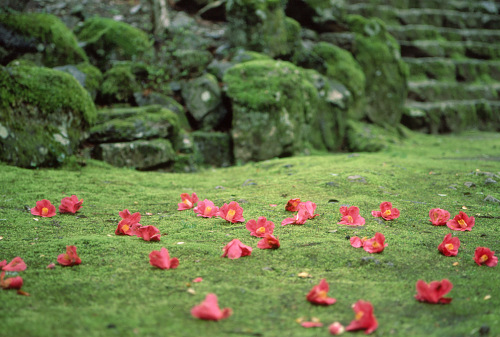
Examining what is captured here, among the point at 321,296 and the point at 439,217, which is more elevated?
the point at 321,296

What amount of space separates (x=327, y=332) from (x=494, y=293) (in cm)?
92

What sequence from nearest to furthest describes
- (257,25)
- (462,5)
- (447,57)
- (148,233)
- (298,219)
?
1. (148,233)
2. (298,219)
3. (257,25)
4. (447,57)
5. (462,5)

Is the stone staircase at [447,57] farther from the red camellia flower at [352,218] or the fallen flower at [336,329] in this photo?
the fallen flower at [336,329]

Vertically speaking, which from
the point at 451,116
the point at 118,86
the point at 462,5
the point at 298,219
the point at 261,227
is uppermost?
the point at 462,5

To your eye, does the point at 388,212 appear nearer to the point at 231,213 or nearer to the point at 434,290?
the point at 231,213

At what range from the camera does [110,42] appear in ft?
24.4

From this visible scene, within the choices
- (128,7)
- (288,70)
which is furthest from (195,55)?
(128,7)

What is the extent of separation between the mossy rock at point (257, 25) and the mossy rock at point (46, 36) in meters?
3.51

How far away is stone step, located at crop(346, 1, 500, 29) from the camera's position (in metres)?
14.2

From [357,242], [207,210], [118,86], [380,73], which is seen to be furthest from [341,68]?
[357,242]

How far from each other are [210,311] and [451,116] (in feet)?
42.2

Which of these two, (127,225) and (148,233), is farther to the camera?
(127,225)

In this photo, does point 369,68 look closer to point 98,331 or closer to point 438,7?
point 438,7

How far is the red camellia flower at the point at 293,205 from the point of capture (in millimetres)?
3201
